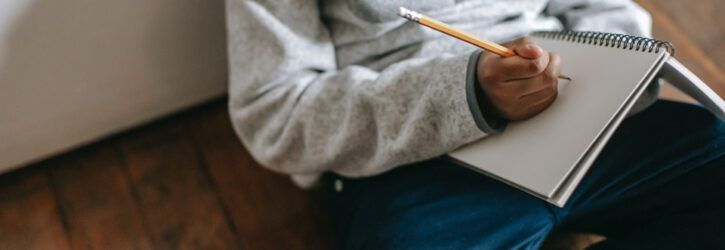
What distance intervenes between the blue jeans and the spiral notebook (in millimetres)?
63

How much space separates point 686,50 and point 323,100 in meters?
0.66

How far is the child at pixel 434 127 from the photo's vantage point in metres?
0.49

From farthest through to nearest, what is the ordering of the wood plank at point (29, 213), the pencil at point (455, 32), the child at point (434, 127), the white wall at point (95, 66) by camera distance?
the wood plank at point (29, 213)
the white wall at point (95, 66)
the child at point (434, 127)
the pencil at point (455, 32)

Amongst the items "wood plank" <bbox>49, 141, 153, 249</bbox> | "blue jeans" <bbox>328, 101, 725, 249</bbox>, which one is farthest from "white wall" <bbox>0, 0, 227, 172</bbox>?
"blue jeans" <bbox>328, 101, 725, 249</bbox>

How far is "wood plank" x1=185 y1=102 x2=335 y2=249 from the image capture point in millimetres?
772

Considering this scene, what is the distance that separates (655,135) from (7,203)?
0.90m

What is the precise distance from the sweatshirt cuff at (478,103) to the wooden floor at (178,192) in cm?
38

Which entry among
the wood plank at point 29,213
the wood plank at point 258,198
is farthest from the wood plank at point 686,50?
the wood plank at point 29,213

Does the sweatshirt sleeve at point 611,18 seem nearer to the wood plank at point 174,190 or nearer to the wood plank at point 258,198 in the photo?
the wood plank at point 258,198

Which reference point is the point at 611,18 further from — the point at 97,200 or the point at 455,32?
the point at 97,200

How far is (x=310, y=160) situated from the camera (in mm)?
594

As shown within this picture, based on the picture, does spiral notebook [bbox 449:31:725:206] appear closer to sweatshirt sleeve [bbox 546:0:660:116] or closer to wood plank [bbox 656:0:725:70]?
sweatshirt sleeve [bbox 546:0:660:116]

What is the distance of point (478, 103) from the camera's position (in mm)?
474

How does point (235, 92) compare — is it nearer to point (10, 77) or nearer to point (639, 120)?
point (10, 77)
